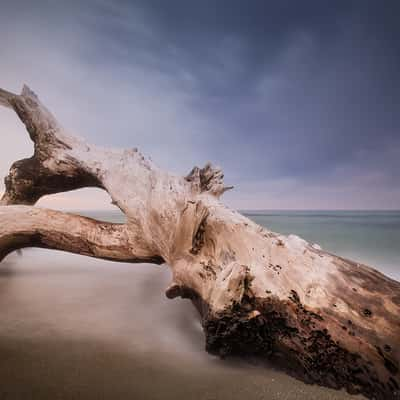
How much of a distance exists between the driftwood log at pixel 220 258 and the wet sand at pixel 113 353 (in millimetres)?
157

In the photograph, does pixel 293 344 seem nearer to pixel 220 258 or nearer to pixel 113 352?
pixel 220 258

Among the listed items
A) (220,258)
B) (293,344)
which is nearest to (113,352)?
(220,258)

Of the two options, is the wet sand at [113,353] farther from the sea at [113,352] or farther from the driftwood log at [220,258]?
the driftwood log at [220,258]

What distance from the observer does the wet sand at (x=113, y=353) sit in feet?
3.21

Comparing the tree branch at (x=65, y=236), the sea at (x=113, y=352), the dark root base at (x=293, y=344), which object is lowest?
the sea at (x=113, y=352)

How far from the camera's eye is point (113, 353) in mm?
1259

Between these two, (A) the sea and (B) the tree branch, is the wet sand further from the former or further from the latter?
(B) the tree branch

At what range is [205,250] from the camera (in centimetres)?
160

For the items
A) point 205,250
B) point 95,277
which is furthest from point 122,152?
point 95,277

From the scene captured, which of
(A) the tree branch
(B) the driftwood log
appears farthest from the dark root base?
(A) the tree branch

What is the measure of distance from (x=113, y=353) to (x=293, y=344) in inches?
40.4

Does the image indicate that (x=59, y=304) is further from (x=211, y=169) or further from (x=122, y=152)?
(x=211, y=169)

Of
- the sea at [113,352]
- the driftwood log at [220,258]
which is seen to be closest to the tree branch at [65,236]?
the driftwood log at [220,258]

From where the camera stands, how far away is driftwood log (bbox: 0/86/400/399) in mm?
1038
